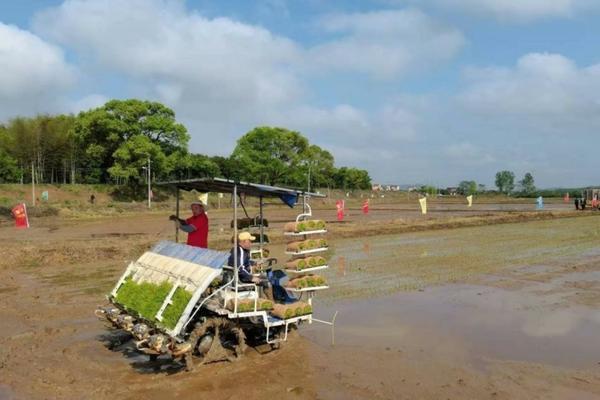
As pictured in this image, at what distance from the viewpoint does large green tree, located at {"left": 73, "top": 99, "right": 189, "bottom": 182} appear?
64.5 meters

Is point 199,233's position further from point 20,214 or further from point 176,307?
point 20,214

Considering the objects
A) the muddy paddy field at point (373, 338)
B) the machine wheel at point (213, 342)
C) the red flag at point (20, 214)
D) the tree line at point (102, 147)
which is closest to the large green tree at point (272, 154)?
the tree line at point (102, 147)

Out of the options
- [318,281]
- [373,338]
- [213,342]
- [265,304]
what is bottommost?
[373,338]

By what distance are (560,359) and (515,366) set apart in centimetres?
93

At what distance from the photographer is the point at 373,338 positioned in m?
10.2

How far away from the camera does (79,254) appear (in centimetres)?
2020

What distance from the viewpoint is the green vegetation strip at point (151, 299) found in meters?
8.07

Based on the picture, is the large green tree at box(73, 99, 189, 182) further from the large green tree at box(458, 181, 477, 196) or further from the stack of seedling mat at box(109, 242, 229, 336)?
the large green tree at box(458, 181, 477, 196)

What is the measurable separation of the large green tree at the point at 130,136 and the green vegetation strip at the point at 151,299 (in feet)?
186

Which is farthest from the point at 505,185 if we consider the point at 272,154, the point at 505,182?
the point at 272,154

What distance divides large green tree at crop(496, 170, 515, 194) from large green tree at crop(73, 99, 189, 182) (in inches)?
4105

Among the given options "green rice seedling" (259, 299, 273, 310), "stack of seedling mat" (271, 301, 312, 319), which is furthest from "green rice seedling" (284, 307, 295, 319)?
"green rice seedling" (259, 299, 273, 310)

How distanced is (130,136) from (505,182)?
367ft

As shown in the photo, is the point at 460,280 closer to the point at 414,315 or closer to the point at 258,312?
the point at 414,315
